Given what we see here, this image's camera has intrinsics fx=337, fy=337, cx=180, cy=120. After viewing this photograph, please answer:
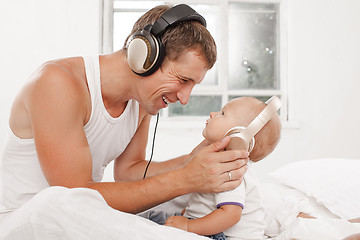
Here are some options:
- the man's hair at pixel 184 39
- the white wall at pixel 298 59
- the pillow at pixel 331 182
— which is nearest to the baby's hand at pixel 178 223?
the man's hair at pixel 184 39

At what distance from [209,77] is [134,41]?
2241 mm

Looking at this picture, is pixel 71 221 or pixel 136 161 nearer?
pixel 71 221

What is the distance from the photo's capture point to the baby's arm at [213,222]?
97 centimetres

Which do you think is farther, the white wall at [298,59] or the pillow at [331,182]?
the white wall at [298,59]

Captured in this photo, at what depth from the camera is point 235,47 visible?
3227 mm

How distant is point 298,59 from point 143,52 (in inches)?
89.5

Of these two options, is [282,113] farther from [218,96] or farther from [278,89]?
[218,96]

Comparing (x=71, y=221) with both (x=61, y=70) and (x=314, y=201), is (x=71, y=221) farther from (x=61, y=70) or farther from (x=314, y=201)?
(x=314, y=201)

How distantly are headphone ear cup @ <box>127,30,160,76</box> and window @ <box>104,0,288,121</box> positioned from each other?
209 cm

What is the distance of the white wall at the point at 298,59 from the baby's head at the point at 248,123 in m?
1.69

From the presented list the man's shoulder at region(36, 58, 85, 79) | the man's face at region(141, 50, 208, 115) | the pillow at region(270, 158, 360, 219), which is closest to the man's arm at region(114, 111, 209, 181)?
the man's face at region(141, 50, 208, 115)

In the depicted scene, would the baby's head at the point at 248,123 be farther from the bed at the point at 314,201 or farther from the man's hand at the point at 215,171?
the bed at the point at 314,201

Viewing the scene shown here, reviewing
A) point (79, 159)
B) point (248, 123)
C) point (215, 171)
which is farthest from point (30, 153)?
point (248, 123)

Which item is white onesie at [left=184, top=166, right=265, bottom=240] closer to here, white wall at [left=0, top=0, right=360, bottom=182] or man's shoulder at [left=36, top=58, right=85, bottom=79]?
man's shoulder at [left=36, top=58, right=85, bottom=79]
